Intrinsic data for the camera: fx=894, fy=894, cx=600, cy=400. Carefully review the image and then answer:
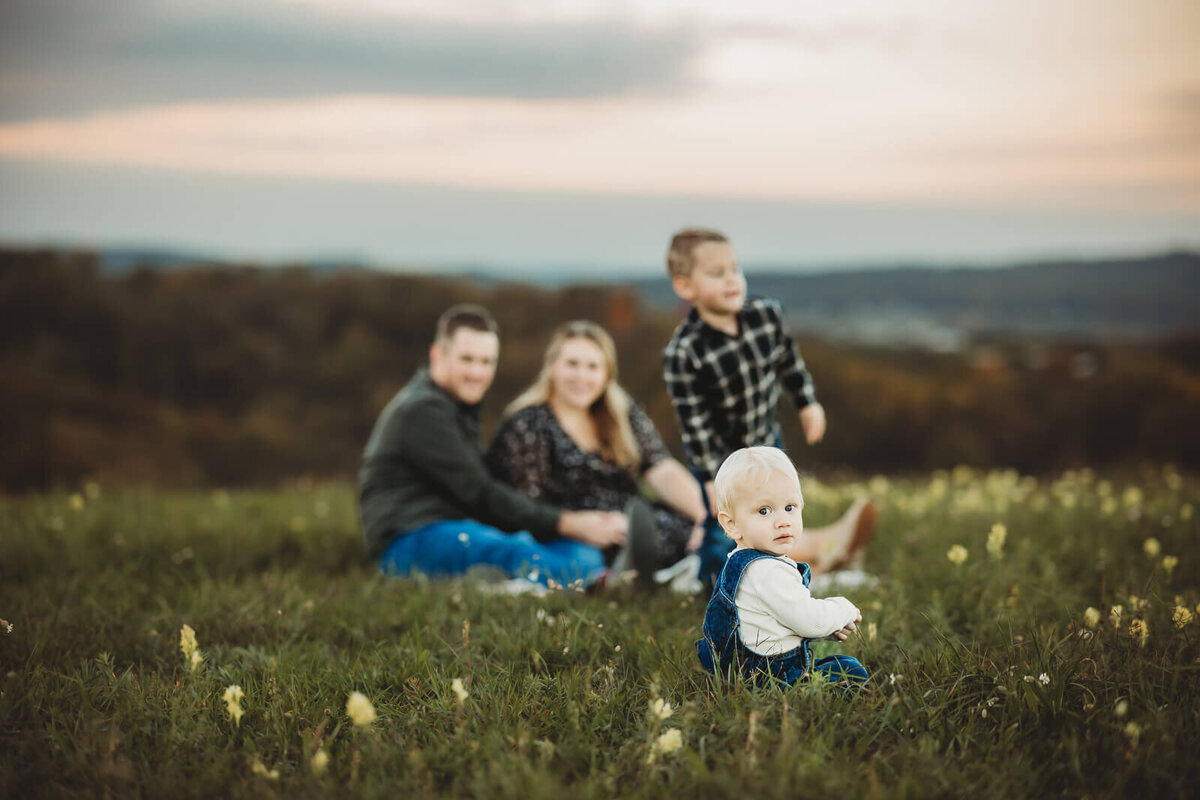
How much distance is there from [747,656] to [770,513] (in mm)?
546

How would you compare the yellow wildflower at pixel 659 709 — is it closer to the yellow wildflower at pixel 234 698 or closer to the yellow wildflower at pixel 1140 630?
the yellow wildflower at pixel 234 698

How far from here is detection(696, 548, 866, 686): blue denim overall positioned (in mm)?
2873

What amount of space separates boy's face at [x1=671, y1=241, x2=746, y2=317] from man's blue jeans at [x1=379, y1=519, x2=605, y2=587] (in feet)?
5.77

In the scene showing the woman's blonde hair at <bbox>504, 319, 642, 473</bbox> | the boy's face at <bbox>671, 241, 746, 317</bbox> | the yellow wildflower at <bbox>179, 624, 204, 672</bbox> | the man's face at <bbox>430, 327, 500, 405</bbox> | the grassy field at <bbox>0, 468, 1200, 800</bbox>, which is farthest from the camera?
the woman's blonde hair at <bbox>504, 319, 642, 473</bbox>

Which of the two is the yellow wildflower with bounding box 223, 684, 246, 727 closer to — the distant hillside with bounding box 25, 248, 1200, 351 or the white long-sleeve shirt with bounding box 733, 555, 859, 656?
the white long-sleeve shirt with bounding box 733, 555, 859, 656

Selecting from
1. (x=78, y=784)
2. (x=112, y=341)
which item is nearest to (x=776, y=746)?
(x=78, y=784)

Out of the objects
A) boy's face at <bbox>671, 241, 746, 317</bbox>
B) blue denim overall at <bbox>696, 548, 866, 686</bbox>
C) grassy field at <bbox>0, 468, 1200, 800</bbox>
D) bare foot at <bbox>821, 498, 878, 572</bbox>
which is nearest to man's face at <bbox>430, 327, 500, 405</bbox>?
grassy field at <bbox>0, 468, 1200, 800</bbox>

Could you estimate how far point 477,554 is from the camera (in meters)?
5.29

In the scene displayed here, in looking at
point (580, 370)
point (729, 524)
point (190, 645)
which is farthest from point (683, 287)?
point (190, 645)

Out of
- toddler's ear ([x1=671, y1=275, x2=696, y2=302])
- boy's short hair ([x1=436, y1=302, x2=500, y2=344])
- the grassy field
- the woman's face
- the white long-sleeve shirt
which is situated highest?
toddler's ear ([x1=671, y1=275, x2=696, y2=302])

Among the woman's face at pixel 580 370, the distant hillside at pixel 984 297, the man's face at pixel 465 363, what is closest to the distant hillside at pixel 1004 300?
the distant hillside at pixel 984 297

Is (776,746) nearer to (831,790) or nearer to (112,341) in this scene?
(831,790)

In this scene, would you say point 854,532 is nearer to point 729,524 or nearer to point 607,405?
point 607,405

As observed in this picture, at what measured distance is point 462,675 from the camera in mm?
3346
